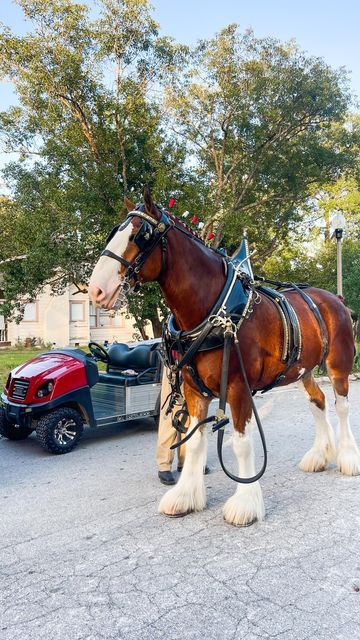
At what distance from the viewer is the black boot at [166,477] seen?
14.3 feet

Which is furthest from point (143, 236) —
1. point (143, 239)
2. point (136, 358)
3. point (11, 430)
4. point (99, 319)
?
point (99, 319)

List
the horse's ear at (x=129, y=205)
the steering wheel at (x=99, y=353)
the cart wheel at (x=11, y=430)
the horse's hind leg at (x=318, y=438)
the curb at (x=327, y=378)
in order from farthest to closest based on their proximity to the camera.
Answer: the curb at (x=327, y=378) → the steering wheel at (x=99, y=353) → the cart wheel at (x=11, y=430) → the horse's hind leg at (x=318, y=438) → the horse's ear at (x=129, y=205)

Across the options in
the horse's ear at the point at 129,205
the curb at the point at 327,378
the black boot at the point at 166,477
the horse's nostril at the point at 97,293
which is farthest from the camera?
the curb at the point at 327,378

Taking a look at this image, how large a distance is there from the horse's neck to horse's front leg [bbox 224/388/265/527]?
0.64 m

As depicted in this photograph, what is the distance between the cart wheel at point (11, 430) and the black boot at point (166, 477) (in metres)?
2.25

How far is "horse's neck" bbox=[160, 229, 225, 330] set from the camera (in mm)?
3268

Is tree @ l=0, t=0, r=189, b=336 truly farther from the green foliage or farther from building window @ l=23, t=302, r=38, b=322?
building window @ l=23, t=302, r=38, b=322

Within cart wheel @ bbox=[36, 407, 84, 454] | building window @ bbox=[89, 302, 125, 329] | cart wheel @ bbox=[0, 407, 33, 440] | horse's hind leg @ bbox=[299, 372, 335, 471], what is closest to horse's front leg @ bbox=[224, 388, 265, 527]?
horse's hind leg @ bbox=[299, 372, 335, 471]

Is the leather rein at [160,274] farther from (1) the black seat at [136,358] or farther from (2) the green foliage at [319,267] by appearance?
(2) the green foliage at [319,267]

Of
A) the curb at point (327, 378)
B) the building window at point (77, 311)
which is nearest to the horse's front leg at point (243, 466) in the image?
the curb at point (327, 378)

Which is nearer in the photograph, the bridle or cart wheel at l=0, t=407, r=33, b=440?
the bridle

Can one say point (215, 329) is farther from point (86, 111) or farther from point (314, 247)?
point (314, 247)

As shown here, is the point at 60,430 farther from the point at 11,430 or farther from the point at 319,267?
the point at 319,267

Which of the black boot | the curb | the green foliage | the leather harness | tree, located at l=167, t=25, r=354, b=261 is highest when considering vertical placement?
tree, located at l=167, t=25, r=354, b=261
